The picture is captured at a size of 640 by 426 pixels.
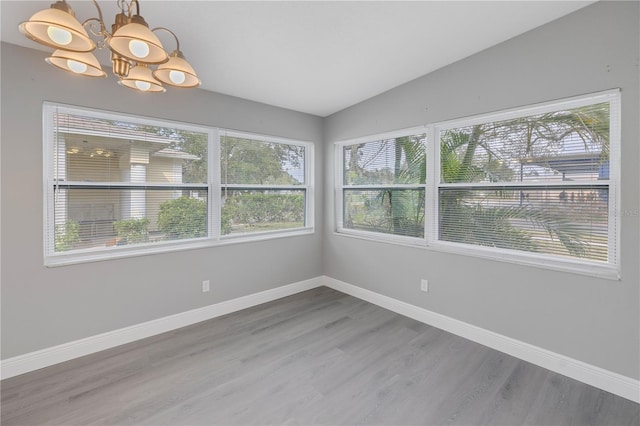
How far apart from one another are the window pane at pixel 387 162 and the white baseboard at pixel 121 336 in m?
1.89

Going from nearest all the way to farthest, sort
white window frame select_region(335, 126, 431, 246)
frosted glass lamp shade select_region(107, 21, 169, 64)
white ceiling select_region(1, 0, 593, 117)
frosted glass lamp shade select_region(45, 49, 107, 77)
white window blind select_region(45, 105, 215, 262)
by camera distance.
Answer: frosted glass lamp shade select_region(107, 21, 169, 64) < frosted glass lamp shade select_region(45, 49, 107, 77) < white ceiling select_region(1, 0, 593, 117) < white window blind select_region(45, 105, 215, 262) < white window frame select_region(335, 126, 431, 246)

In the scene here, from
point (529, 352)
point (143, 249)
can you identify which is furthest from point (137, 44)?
point (529, 352)

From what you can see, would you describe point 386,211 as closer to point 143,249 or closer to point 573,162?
point 573,162

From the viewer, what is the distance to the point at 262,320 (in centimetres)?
322

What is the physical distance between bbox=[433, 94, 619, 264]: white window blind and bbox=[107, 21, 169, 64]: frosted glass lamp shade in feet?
8.63

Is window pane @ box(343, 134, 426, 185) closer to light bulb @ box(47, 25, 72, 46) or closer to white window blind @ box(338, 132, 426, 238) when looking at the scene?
white window blind @ box(338, 132, 426, 238)

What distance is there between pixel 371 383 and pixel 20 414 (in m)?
2.32

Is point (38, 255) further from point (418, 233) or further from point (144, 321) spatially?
point (418, 233)

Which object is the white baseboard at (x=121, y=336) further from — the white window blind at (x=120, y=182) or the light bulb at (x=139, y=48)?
the light bulb at (x=139, y=48)

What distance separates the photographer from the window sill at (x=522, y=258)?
216 centimetres

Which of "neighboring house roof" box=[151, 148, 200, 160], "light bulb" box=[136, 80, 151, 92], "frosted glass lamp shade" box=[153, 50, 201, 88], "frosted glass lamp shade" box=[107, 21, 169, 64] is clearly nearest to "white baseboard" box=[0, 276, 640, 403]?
"neighboring house roof" box=[151, 148, 200, 160]

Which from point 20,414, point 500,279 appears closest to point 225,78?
point 20,414

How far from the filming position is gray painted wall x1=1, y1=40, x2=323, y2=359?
87.4 inches

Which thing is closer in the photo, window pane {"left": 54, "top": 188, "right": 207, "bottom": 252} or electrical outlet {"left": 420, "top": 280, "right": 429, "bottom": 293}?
window pane {"left": 54, "top": 188, "right": 207, "bottom": 252}
